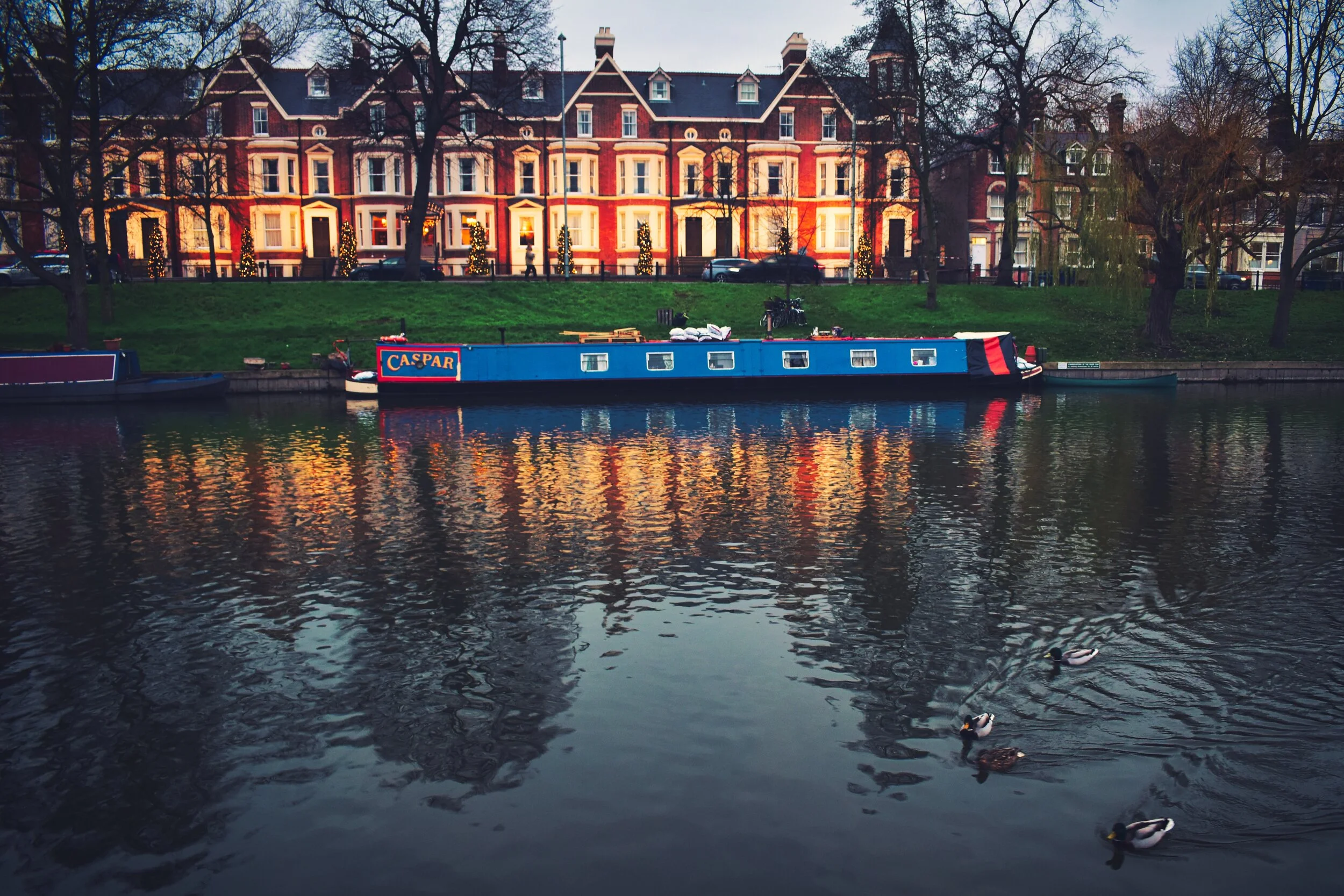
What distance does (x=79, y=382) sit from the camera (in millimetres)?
34219

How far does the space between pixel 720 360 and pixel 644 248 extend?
25.1 m

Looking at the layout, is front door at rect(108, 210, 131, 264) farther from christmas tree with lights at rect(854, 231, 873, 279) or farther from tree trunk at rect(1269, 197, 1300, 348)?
tree trunk at rect(1269, 197, 1300, 348)

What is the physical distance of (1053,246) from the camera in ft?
132

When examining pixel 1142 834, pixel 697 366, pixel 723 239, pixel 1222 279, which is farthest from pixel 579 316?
pixel 1142 834

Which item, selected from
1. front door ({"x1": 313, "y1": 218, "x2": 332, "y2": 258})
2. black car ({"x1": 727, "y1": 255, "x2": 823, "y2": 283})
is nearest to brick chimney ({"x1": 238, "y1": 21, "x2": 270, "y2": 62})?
front door ({"x1": 313, "y1": 218, "x2": 332, "y2": 258})

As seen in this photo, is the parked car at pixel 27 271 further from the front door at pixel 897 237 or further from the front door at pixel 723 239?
the front door at pixel 897 237

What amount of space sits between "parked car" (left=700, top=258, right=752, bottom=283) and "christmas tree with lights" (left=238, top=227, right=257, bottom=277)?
72.8ft

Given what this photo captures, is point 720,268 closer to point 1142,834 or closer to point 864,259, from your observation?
point 864,259

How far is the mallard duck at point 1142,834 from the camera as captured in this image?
24.9 feet

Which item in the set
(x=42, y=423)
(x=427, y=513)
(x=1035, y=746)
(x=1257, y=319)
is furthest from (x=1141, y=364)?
(x=42, y=423)

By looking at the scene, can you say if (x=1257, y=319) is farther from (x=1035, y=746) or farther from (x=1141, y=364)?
(x=1035, y=746)

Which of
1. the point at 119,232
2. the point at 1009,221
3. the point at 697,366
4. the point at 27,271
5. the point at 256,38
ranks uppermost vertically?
the point at 256,38

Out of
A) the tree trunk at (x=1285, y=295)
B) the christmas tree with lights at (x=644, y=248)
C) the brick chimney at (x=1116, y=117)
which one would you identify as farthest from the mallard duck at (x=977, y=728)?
the christmas tree with lights at (x=644, y=248)

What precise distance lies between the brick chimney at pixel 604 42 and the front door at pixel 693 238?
10.9 meters
